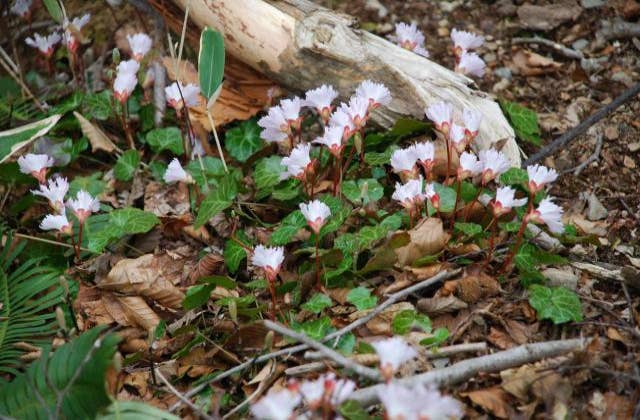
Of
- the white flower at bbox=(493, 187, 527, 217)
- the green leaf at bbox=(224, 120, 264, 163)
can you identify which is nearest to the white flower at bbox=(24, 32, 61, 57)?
the green leaf at bbox=(224, 120, 264, 163)

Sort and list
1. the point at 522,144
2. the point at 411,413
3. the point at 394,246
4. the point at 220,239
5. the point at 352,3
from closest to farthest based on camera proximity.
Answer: the point at 411,413 < the point at 394,246 < the point at 220,239 < the point at 522,144 < the point at 352,3

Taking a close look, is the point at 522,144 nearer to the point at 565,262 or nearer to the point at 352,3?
the point at 565,262

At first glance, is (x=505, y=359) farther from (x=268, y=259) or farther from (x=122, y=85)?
(x=122, y=85)

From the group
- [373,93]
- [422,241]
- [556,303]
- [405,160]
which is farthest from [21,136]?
[556,303]

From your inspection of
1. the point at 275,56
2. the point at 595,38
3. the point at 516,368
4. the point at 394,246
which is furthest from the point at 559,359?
the point at 595,38

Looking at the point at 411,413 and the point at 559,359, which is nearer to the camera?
the point at 411,413

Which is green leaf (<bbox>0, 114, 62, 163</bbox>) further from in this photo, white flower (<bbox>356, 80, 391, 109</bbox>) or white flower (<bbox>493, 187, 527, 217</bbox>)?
white flower (<bbox>493, 187, 527, 217</bbox>)
